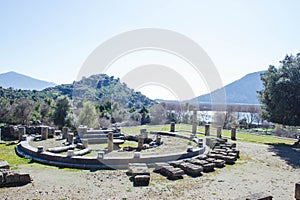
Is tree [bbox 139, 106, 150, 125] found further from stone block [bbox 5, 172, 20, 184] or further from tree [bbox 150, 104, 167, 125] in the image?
stone block [bbox 5, 172, 20, 184]

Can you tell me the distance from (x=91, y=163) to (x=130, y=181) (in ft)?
11.0

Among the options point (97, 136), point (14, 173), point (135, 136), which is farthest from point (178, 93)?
point (14, 173)

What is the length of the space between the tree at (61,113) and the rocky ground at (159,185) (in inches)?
952

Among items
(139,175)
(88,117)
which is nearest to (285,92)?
(139,175)

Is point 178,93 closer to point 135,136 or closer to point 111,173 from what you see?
point 135,136

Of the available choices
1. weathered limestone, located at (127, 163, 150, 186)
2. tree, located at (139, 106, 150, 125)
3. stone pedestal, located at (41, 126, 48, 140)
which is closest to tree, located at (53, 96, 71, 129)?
stone pedestal, located at (41, 126, 48, 140)

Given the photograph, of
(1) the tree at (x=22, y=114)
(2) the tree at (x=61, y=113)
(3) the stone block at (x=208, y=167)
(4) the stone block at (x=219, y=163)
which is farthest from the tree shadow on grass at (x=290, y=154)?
(1) the tree at (x=22, y=114)

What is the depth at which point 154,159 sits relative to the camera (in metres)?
15.0

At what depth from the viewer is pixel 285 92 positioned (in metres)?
23.2

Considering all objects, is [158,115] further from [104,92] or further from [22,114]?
[104,92]

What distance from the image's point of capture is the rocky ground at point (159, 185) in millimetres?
10125

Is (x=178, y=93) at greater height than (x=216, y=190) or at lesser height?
greater

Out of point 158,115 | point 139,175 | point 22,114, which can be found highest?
point 158,115

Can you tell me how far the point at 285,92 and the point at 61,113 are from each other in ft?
94.2
